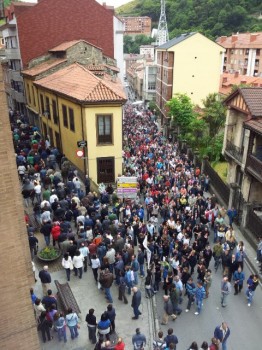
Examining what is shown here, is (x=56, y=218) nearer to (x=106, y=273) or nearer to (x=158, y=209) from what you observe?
(x=106, y=273)

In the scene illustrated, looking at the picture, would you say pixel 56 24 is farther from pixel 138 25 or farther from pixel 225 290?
pixel 138 25

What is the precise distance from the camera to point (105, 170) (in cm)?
2272

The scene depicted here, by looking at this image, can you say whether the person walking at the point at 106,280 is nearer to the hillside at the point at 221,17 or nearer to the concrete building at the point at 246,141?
Answer: the concrete building at the point at 246,141

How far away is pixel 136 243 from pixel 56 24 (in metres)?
27.6

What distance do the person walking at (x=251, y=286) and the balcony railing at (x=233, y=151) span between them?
34.7 ft

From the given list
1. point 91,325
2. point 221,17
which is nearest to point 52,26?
point 91,325

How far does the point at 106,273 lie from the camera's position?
11.8 meters

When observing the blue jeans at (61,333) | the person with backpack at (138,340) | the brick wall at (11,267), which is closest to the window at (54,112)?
the blue jeans at (61,333)

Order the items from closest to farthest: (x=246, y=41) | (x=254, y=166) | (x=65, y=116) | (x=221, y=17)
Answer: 1. (x=254, y=166)
2. (x=65, y=116)
3. (x=246, y=41)
4. (x=221, y=17)

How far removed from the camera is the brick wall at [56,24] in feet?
111

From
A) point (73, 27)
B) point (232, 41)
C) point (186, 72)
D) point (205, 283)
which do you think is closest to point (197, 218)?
point (205, 283)

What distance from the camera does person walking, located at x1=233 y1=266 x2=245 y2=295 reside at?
1273cm

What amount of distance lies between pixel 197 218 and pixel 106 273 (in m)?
8.17

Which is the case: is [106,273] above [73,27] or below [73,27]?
below
